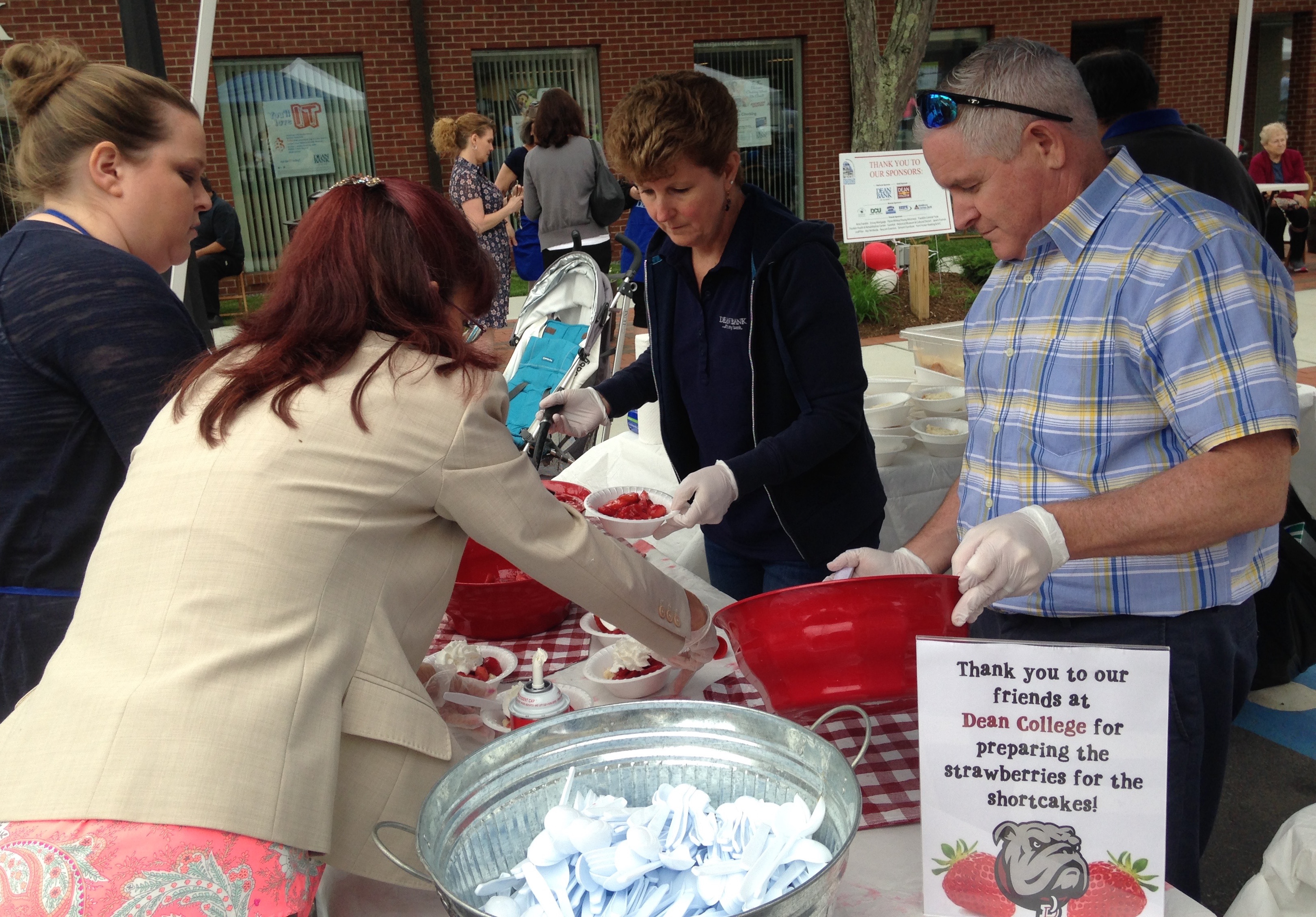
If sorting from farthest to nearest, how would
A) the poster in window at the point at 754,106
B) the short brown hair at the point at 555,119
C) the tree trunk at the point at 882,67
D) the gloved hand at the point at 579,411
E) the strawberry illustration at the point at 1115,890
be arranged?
the poster in window at the point at 754,106
the tree trunk at the point at 882,67
the short brown hair at the point at 555,119
the gloved hand at the point at 579,411
the strawberry illustration at the point at 1115,890

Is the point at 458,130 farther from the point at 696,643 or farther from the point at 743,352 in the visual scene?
the point at 696,643

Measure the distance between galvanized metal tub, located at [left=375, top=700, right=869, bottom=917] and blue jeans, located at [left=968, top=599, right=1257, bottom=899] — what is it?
58 cm

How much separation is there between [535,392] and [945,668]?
341cm

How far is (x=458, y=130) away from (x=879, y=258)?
4.18m

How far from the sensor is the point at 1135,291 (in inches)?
59.0

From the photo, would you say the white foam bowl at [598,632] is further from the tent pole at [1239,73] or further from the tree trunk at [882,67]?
the tree trunk at [882,67]

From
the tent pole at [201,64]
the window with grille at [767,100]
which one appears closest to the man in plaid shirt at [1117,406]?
the tent pole at [201,64]

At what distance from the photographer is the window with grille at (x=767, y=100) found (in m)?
12.9

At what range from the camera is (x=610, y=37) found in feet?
40.1

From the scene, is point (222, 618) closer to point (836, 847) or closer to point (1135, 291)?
point (836, 847)

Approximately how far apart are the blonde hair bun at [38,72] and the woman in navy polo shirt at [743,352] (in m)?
1.06

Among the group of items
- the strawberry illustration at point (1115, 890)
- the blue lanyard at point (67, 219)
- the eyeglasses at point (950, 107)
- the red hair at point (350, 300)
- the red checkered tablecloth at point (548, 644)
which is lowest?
the red checkered tablecloth at point (548, 644)

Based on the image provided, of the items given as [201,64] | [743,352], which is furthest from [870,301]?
[743,352]

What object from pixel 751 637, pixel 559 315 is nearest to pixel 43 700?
pixel 751 637
